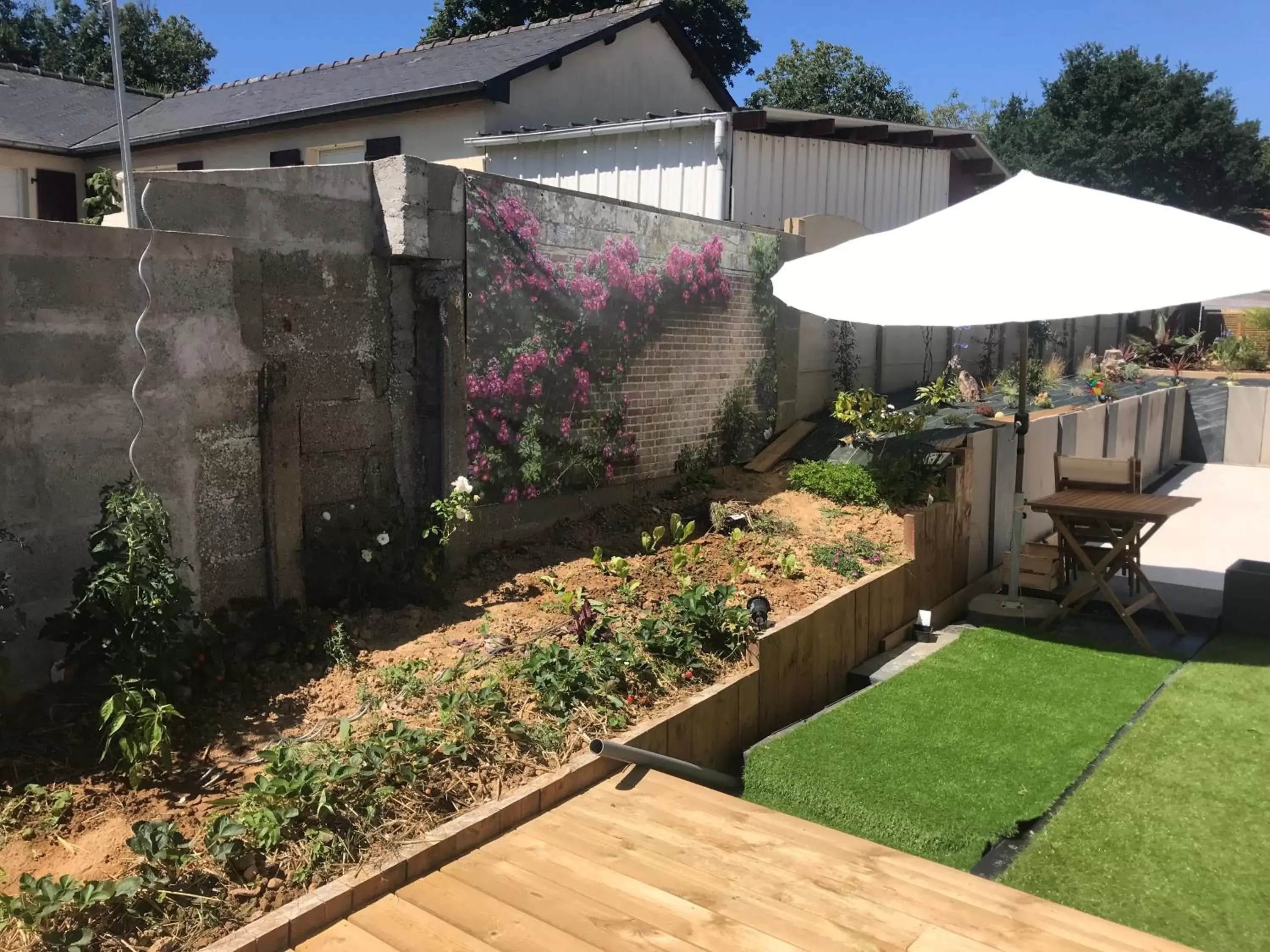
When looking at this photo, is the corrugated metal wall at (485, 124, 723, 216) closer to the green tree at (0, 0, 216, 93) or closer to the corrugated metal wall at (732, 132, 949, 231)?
the corrugated metal wall at (732, 132, 949, 231)

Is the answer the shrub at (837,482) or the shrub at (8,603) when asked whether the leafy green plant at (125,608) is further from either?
the shrub at (837,482)

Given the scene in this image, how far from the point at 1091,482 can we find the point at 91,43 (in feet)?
141

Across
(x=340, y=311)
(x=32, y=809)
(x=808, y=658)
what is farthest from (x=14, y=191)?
(x=808, y=658)

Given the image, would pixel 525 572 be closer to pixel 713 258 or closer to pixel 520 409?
pixel 520 409

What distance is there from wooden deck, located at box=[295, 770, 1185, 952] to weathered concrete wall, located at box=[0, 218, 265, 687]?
2.01 m

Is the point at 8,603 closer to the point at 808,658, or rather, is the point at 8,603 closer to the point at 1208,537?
the point at 808,658

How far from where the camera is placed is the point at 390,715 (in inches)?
158

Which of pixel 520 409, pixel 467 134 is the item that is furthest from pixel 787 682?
pixel 467 134

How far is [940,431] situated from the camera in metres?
8.37

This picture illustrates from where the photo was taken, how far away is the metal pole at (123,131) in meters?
4.23

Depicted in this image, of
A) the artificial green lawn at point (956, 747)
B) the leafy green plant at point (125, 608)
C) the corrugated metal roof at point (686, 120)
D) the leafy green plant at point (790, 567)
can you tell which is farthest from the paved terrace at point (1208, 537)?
the leafy green plant at point (125, 608)

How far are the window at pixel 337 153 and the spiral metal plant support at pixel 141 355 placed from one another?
31.1 ft

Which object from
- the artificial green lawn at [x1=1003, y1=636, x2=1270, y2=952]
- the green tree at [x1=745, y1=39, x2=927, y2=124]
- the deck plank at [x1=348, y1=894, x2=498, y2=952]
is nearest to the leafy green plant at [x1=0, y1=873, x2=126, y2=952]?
the deck plank at [x1=348, y1=894, x2=498, y2=952]

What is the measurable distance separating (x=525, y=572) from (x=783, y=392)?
14.0 ft
